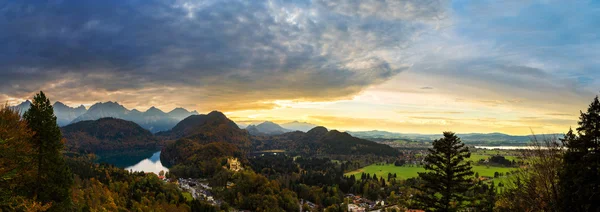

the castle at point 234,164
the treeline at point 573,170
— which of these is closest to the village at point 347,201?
the castle at point 234,164

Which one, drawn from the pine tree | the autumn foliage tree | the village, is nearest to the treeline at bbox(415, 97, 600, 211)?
the pine tree

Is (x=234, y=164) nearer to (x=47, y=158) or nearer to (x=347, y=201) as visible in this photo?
(x=347, y=201)

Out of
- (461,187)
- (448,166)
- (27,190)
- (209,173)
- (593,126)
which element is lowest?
(209,173)

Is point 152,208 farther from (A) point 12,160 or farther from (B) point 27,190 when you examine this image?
(A) point 12,160

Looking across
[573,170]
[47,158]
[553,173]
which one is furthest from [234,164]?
[573,170]

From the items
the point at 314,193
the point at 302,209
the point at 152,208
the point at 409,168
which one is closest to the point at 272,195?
the point at 302,209
